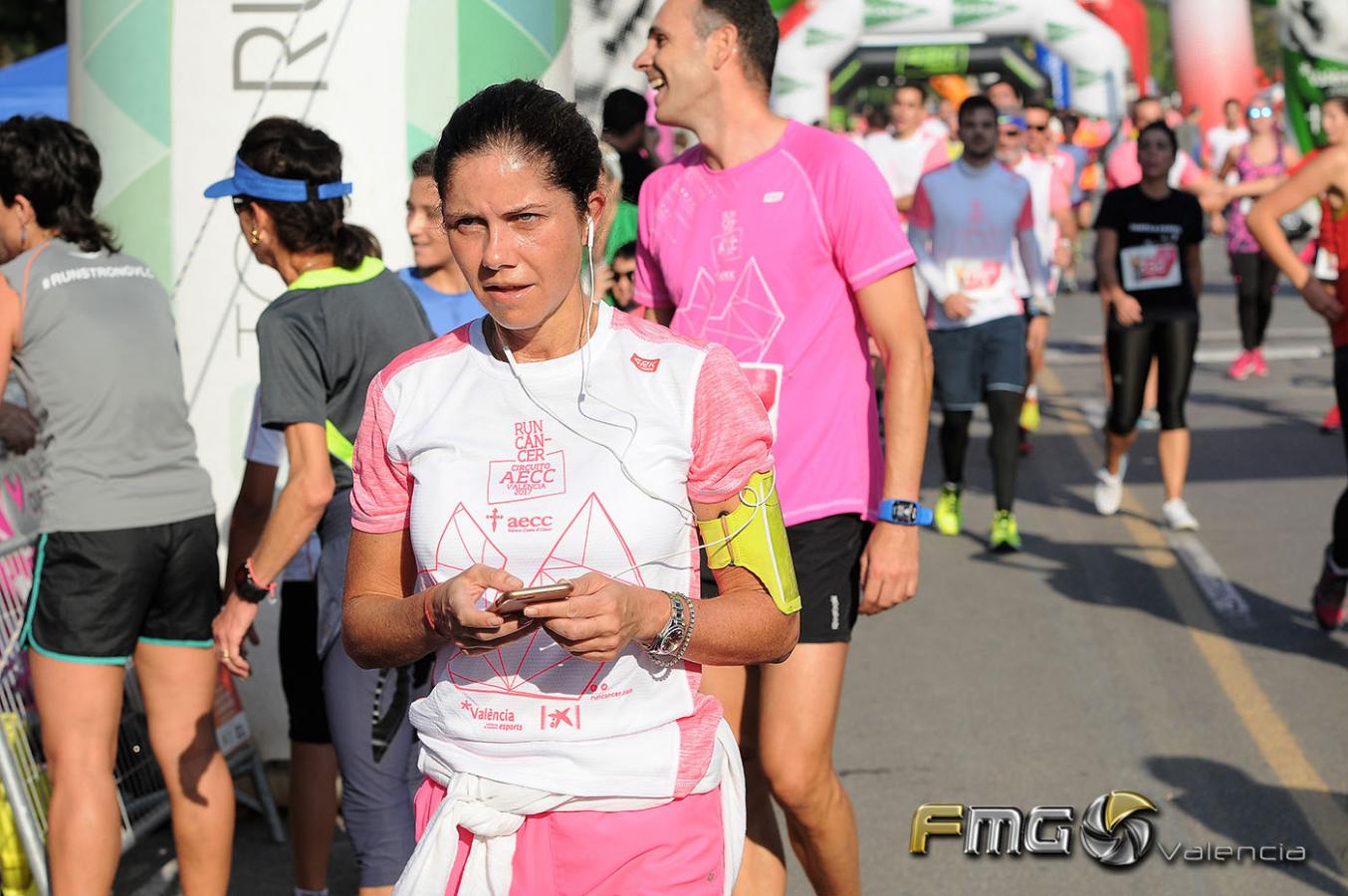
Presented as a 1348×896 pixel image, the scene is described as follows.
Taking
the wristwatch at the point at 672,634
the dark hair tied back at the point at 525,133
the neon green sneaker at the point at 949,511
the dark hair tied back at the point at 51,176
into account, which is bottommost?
the neon green sneaker at the point at 949,511

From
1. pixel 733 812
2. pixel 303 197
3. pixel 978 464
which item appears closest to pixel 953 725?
pixel 303 197

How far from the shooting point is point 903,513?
4008mm

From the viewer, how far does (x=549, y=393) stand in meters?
2.55

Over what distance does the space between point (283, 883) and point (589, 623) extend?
10.5ft

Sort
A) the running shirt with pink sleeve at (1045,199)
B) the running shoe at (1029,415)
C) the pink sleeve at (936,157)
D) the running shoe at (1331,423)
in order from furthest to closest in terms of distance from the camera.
A: 1. the pink sleeve at (936,157)
2. the running shoe at (1029,415)
3. the running shirt with pink sleeve at (1045,199)
4. the running shoe at (1331,423)

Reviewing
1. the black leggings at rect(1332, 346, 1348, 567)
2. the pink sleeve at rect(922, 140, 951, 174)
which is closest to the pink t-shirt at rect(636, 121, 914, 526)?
the black leggings at rect(1332, 346, 1348, 567)

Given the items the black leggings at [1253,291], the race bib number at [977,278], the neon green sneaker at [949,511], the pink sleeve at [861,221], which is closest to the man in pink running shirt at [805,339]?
the pink sleeve at [861,221]

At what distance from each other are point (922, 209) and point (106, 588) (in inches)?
251

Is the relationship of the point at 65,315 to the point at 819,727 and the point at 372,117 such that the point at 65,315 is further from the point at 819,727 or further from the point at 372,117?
the point at 819,727

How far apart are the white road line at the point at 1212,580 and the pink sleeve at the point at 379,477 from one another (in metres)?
5.64

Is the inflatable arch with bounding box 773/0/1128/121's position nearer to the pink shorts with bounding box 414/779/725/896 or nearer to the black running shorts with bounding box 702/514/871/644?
the black running shorts with bounding box 702/514/871/644

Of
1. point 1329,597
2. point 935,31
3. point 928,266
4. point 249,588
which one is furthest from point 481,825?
point 935,31

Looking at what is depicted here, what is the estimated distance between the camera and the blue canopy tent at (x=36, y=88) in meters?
10.4

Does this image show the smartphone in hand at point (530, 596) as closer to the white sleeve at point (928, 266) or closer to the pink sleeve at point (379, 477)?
the pink sleeve at point (379, 477)
